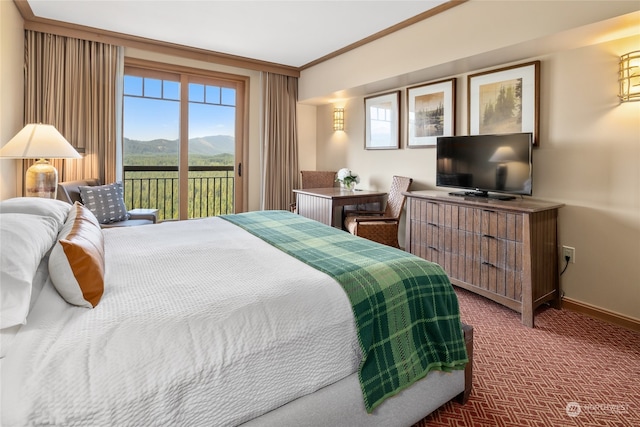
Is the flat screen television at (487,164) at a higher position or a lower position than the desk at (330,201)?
higher

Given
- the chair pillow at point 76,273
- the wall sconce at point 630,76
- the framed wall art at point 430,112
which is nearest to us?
the chair pillow at point 76,273

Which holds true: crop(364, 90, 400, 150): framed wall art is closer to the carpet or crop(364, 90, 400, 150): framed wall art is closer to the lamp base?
the carpet

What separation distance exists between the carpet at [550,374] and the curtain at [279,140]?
3.39 metres

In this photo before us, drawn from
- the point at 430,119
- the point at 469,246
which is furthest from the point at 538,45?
the point at 469,246

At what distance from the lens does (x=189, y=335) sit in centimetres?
109

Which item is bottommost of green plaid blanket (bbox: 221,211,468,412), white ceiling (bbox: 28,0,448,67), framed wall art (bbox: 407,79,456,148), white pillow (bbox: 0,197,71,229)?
green plaid blanket (bbox: 221,211,468,412)

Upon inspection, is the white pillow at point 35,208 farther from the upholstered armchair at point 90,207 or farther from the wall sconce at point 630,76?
the wall sconce at point 630,76

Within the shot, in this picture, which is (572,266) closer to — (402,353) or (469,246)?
(469,246)

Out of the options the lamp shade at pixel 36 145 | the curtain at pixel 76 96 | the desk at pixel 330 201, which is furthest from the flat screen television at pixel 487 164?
the curtain at pixel 76 96

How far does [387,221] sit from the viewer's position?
397cm

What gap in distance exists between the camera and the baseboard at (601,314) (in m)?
2.58

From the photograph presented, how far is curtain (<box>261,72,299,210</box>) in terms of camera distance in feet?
17.4

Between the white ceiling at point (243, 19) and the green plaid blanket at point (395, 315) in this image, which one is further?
the white ceiling at point (243, 19)

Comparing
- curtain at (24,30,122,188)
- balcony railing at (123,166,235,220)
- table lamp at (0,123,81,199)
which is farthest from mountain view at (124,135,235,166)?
table lamp at (0,123,81,199)
